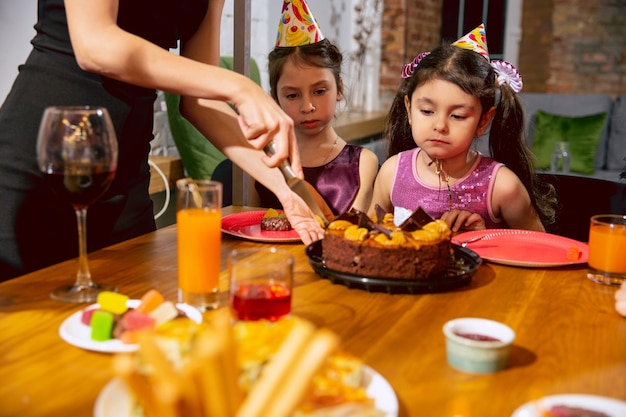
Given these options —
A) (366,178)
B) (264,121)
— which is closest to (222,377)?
(264,121)

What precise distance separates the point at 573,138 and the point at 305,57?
3.95m

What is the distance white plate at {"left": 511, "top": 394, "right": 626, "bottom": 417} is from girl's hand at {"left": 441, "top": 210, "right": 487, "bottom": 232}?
38.4 inches

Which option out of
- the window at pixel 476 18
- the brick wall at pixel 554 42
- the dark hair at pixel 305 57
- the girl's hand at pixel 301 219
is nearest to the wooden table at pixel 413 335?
the girl's hand at pixel 301 219

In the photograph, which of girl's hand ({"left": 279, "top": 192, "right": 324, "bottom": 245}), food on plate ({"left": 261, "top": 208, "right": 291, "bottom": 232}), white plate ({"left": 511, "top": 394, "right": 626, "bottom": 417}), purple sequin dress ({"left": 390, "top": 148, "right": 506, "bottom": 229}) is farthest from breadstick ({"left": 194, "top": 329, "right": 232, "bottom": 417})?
purple sequin dress ({"left": 390, "top": 148, "right": 506, "bottom": 229})

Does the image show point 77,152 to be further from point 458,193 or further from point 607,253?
point 458,193

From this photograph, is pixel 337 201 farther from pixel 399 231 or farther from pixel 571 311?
pixel 571 311

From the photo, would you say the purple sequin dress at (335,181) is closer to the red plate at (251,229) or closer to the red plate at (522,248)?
the red plate at (251,229)

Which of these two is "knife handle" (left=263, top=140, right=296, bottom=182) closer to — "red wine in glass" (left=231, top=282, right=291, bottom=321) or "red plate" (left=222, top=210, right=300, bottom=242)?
"red plate" (left=222, top=210, right=300, bottom=242)

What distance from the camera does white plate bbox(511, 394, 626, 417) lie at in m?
0.63

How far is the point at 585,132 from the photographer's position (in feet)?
18.0

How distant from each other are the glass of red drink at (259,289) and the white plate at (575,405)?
0.36 metres

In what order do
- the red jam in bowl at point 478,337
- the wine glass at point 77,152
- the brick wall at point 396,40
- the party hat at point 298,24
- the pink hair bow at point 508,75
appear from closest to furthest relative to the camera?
the red jam in bowl at point 478,337, the wine glass at point 77,152, the pink hair bow at point 508,75, the party hat at point 298,24, the brick wall at point 396,40

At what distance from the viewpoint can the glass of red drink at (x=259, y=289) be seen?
2.89 feet

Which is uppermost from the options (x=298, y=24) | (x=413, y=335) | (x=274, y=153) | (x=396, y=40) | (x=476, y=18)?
(x=476, y=18)
